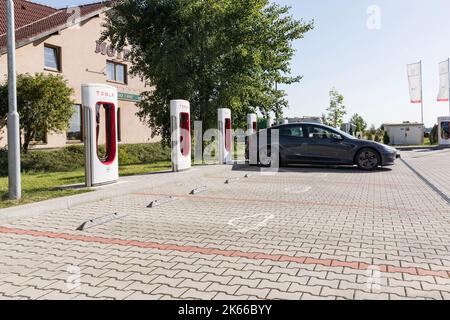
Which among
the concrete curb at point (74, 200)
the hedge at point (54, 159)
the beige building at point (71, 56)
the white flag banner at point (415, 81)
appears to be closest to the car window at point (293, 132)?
the concrete curb at point (74, 200)

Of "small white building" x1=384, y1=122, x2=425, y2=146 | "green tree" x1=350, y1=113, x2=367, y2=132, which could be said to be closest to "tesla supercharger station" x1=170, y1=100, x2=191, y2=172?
"small white building" x1=384, y1=122, x2=425, y2=146

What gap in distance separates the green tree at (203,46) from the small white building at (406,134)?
2431 cm

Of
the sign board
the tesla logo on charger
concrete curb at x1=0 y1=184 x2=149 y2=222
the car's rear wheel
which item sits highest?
the sign board

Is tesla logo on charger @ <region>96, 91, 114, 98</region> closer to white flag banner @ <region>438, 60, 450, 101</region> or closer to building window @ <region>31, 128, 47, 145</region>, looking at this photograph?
building window @ <region>31, 128, 47, 145</region>

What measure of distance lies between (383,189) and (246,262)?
6.49 meters

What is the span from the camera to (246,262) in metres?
A: 4.42

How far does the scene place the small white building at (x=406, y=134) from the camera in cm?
3995

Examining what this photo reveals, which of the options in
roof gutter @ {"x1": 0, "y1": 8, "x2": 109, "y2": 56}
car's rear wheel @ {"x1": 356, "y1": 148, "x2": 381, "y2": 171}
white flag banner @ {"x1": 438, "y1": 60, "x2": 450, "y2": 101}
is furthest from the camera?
white flag banner @ {"x1": 438, "y1": 60, "x2": 450, "y2": 101}

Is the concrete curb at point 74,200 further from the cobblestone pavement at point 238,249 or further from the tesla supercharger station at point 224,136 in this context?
the tesla supercharger station at point 224,136

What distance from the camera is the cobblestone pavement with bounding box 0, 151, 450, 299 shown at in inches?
145

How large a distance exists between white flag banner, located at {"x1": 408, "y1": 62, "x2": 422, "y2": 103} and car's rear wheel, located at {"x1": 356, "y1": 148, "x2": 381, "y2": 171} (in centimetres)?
2703

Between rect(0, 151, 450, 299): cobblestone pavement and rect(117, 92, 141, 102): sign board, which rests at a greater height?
rect(117, 92, 141, 102): sign board

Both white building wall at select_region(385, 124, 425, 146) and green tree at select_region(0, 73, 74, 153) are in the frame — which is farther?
white building wall at select_region(385, 124, 425, 146)
